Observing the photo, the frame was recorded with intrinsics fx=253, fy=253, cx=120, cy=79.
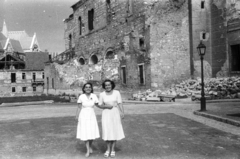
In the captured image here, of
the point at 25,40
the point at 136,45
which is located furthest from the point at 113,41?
the point at 25,40

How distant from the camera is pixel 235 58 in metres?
19.3

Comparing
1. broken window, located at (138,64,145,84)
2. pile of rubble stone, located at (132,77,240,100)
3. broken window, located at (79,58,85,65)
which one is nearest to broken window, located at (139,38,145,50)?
broken window, located at (138,64,145,84)

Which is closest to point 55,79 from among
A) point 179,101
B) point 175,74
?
point 175,74

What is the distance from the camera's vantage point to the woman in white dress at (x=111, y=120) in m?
4.98

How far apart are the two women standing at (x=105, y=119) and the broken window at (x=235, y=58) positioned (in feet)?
54.9

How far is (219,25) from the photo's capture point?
1995cm

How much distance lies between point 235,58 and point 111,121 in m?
17.1

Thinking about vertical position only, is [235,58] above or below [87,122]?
above

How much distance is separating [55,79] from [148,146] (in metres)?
27.6

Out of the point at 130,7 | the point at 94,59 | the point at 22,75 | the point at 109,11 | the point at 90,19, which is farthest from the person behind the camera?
the point at 22,75

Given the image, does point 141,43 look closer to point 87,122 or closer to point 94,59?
point 94,59

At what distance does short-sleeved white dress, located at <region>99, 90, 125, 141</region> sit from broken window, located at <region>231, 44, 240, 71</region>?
16.8 meters

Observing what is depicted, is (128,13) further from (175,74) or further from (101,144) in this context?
(101,144)

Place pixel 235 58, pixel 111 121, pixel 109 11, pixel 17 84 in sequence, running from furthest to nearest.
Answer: pixel 17 84, pixel 109 11, pixel 235 58, pixel 111 121
